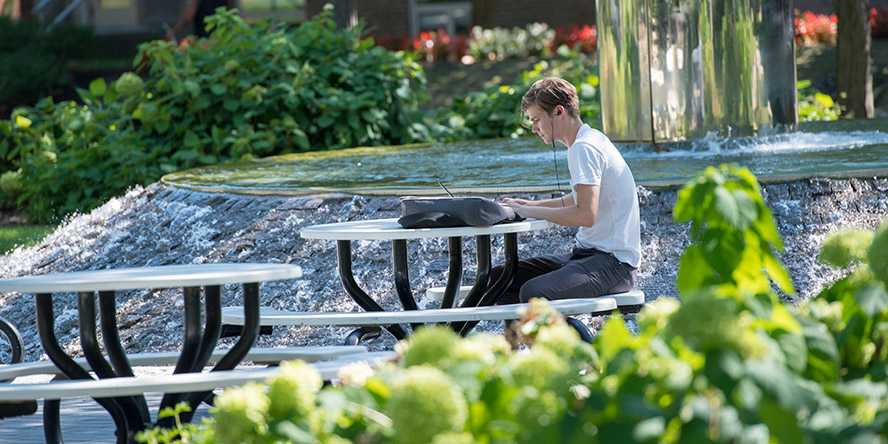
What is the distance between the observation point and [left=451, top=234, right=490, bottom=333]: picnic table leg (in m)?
5.98

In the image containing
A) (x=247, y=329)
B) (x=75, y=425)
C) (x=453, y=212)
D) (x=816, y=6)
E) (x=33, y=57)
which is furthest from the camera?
(x=816, y=6)

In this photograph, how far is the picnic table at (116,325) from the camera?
14.0ft

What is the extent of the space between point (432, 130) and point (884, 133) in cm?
466

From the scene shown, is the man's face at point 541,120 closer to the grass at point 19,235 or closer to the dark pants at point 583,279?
the dark pants at point 583,279

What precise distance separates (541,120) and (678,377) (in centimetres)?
338

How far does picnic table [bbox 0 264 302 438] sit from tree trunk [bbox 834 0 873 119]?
43.5ft

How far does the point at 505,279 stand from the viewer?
240 inches

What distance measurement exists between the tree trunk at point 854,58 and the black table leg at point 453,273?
1150cm

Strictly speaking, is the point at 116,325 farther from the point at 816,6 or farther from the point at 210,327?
the point at 816,6

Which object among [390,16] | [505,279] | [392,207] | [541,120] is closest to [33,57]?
[390,16]

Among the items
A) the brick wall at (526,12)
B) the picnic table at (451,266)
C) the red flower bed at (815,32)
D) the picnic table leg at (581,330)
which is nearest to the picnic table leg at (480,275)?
the picnic table at (451,266)

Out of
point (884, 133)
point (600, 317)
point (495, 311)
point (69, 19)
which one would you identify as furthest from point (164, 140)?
point (69, 19)

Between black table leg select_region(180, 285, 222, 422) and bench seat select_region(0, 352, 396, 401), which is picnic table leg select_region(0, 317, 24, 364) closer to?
black table leg select_region(180, 285, 222, 422)

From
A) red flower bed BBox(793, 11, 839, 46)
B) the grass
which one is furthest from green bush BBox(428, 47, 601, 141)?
red flower bed BBox(793, 11, 839, 46)
